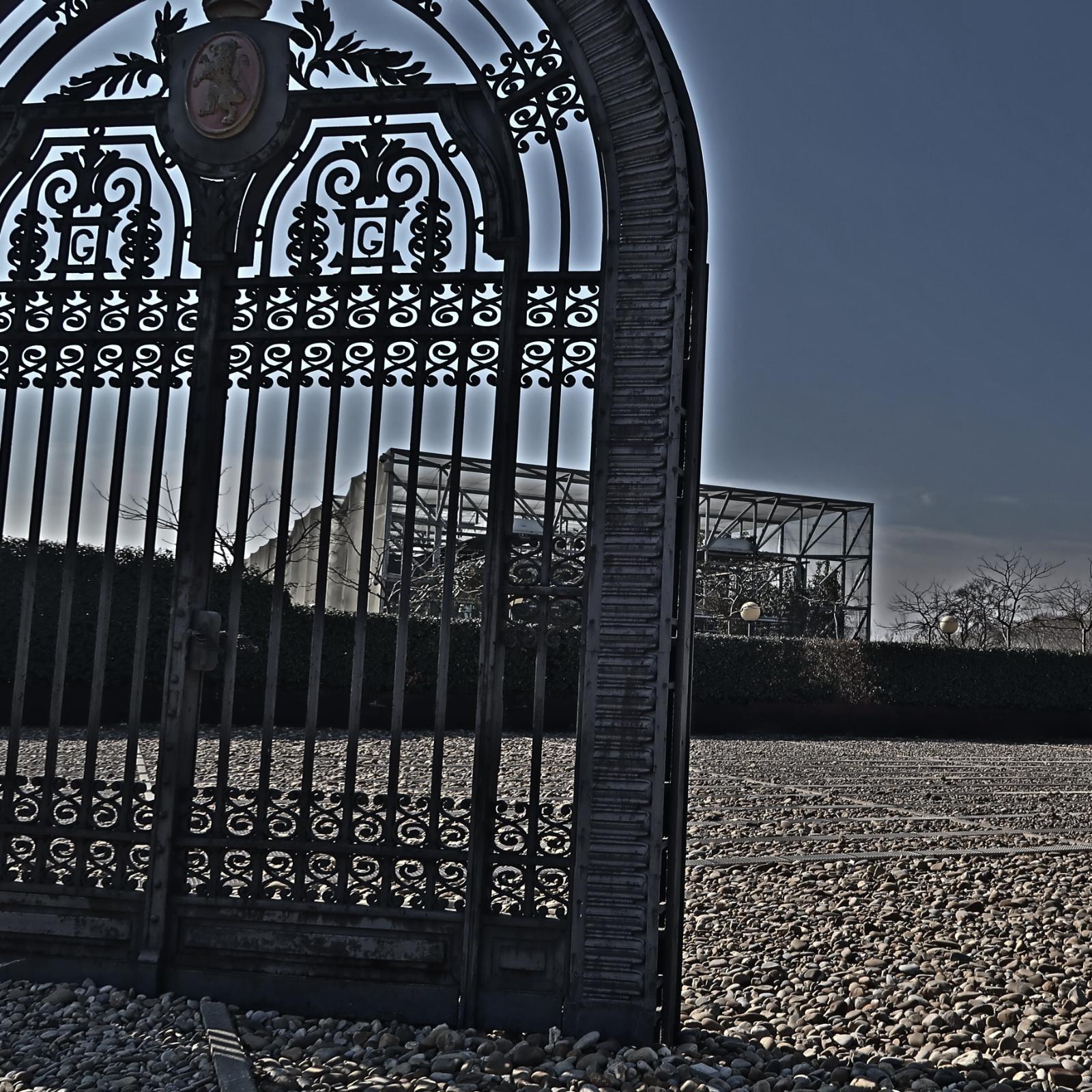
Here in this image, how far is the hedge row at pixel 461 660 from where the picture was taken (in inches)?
507

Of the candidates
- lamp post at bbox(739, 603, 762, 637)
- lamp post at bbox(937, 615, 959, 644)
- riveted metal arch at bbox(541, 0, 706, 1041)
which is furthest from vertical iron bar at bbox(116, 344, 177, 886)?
lamp post at bbox(937, 615, 959, 644)

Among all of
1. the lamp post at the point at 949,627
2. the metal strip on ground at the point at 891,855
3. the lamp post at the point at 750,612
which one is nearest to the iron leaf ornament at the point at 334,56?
the metal strip on ground at the point at 891,855

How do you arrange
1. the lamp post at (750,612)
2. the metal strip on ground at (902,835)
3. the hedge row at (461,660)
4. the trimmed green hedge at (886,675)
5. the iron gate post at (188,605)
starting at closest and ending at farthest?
the iron gate post at (188,605) < the metal strip on ground at (902,835) < the hedge row at (461,660) < the trimmed green hedge at (886,675) < the lamp post at (750,612)

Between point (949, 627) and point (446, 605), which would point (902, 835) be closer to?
point (446, 605)

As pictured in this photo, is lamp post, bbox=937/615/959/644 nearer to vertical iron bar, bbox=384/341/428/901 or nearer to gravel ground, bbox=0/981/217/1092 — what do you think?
vertical iron bar, bbox=384/341/428/901

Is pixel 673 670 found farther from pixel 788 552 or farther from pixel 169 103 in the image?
pixel 788 552

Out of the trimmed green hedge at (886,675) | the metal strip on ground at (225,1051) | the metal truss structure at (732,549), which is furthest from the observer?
the metal truss structure at (732,549)

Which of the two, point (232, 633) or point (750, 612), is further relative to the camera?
point (750, 612)

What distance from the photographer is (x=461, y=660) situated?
15859mm

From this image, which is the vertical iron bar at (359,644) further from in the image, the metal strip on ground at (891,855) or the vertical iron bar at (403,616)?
the metal strip on ground at (891,855)

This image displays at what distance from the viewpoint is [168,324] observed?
13.7 feet

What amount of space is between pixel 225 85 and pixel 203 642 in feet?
6.97

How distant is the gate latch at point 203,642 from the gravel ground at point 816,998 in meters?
1.17

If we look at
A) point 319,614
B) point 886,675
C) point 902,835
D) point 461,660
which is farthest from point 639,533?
point 886,675
